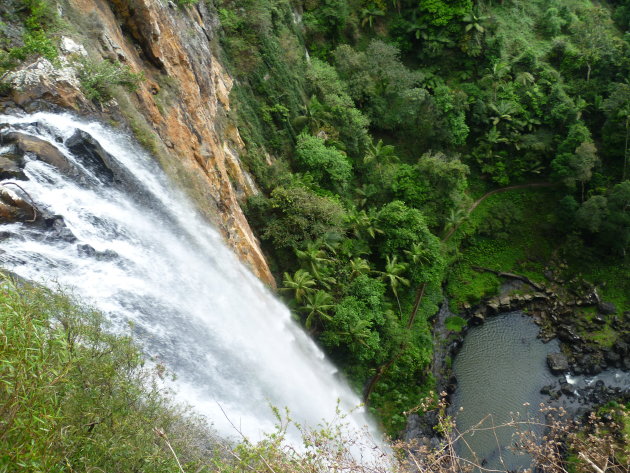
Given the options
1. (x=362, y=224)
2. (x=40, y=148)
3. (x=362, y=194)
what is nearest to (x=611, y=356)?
(x=362, y=224)

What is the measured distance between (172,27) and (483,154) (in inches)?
662

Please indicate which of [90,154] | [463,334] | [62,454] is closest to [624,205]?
[463,334]

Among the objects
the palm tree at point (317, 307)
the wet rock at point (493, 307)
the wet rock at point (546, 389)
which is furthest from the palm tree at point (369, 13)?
the wet rock at point (546, 389)

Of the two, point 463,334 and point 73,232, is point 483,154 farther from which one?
point 73,232

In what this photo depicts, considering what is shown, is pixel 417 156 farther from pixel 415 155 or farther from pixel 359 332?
pixel 359 332

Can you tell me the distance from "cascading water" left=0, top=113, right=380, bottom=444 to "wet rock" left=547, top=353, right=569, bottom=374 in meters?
10.5

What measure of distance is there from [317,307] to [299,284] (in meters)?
0.95

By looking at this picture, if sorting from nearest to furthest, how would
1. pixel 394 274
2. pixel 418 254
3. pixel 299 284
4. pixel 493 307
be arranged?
1. pixel 299 284
2. pixel 394 274
3. pixel 418 254
4. pixel 493 307

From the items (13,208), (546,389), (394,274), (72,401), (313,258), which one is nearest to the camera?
(72,401)

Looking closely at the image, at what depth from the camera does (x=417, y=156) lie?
25.0 meters

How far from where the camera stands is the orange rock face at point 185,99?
1324 centimetres

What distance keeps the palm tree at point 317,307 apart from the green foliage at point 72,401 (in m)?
6.92

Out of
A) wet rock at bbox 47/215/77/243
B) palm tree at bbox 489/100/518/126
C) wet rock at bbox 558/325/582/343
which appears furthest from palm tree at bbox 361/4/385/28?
wet rock at bbox 47/215/77/243

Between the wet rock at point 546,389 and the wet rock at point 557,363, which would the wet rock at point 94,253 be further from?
the wet rock at point 557,363
